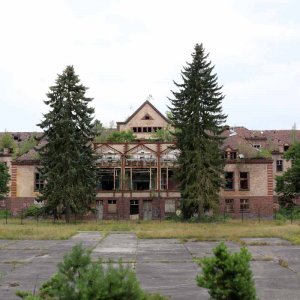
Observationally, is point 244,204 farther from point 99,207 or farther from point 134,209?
point 99,207

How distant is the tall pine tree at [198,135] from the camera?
146 ft

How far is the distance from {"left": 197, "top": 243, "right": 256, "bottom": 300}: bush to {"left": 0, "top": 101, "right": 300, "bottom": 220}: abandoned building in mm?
45226

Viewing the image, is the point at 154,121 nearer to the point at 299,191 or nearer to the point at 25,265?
the point at 299,191

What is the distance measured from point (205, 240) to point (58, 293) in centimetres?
2103

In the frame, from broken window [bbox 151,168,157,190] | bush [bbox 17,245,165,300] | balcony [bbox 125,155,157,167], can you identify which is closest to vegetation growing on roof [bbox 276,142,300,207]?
broken window [bbox 151,168,157,190]

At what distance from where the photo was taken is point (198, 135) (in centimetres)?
4519

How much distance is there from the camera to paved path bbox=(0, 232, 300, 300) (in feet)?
38.9

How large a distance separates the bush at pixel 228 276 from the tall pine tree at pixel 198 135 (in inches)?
1435

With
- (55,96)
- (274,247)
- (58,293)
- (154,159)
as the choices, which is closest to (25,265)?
(58,293)

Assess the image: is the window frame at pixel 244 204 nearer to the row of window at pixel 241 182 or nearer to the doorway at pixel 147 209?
the row of window at pixel 241 182

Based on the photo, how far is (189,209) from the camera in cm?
4578

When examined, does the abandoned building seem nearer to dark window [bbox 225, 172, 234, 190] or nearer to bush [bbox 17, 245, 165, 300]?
dark window [bbox 225, 172, 234, 190]

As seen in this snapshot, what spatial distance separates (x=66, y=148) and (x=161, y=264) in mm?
28127

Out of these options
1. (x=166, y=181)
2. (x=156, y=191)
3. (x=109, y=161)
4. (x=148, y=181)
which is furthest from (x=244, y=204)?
(x=109, y=161)
